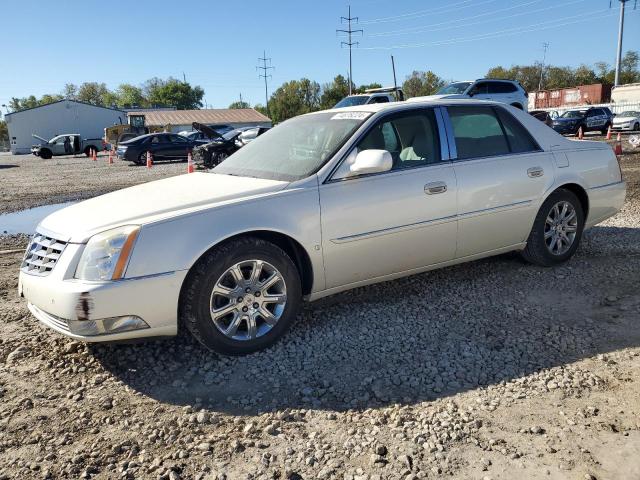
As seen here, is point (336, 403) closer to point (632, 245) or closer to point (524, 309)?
point (524, 309)

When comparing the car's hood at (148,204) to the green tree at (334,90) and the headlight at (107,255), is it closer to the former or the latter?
the headlight at (107,255)

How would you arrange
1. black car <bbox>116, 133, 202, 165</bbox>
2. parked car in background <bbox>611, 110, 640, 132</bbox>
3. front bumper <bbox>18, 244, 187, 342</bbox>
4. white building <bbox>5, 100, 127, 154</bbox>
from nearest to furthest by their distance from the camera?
front bumper <bbox>18, 244, 187, 342</bbox>, black car <bbox>116, 133, 202, 165</bbox>, parked car in background <bbox>611, 110, 640, 132</bbox>, white building <bbox>5, 100, 127, 154</bbox>

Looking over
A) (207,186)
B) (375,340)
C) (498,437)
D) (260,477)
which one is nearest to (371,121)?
(207,186)

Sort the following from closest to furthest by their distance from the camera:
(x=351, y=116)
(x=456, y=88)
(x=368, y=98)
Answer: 1. (x=351, y=116)
2. (x=456, y=88)
3. (x=368, y=98)

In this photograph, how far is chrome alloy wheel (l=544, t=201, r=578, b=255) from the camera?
16.7ft

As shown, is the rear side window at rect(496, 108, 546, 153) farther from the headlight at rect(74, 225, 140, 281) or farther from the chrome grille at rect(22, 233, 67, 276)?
the chrome grille at rect(22, 233, 67, 276)

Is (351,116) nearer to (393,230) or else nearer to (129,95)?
(393,230)

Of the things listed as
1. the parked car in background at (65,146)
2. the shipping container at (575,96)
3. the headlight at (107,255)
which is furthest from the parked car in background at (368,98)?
the shipping container at (575,96)

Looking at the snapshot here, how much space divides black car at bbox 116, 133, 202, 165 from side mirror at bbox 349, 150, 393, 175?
67.4 feet

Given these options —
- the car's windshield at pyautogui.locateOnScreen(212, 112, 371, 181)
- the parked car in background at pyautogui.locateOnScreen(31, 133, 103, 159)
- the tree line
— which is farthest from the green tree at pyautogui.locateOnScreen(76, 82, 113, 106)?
the car's windshield at pyautogui.locateOnScreen(212, 112, 371, 181)

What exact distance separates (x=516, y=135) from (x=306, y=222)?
236 cm

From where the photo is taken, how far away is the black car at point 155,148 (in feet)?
74.6

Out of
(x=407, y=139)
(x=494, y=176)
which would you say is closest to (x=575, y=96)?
(x=494, y=176)

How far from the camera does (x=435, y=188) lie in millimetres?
4219
